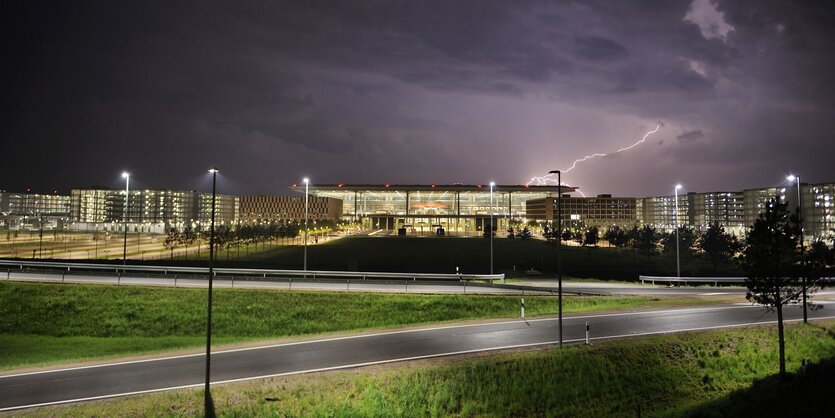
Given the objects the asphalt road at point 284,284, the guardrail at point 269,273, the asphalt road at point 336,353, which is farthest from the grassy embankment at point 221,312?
the guardrail at point 269,273

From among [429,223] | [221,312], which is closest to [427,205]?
[429,223]

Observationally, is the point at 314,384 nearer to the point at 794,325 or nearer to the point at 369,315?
the point at 369,315

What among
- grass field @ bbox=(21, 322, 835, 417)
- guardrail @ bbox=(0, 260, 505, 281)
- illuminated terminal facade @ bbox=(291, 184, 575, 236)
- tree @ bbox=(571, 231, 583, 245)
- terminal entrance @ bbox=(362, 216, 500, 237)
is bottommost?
grass field @ bbox=(21, 322, 835, 417)

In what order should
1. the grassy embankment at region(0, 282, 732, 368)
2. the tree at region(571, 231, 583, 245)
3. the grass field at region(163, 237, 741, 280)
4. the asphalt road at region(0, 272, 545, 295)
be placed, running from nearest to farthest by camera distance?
the grassy embankment at region(0, 282, 732, 368), the asphalt road at region(0, 272, 545, 295), the grass field at region(163, 237, 741, 280), the tree at region(571, 231, 583, 245)

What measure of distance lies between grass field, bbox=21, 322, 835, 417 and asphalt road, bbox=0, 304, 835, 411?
114 cm

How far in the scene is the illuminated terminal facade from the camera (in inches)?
5064

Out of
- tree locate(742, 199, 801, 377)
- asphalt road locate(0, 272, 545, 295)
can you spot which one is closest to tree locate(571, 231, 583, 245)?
asphalt road locate(0, 272, 545, 295)

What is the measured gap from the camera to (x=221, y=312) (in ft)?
94.3

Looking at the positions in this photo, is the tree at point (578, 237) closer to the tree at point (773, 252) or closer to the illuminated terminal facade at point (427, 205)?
the illuminated terminal facade at point (427, 205)

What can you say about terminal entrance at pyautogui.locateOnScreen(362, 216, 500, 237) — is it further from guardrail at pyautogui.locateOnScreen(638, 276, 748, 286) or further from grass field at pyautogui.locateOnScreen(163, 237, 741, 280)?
guardrail at pyautogui.locateOnScreen(638, 276, 748, 286)

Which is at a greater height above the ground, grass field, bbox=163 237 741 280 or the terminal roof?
the terminal roof

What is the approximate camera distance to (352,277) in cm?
3884

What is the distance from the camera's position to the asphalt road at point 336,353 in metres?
15.6

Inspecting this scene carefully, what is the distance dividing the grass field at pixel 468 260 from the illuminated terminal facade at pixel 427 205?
2230 inches
